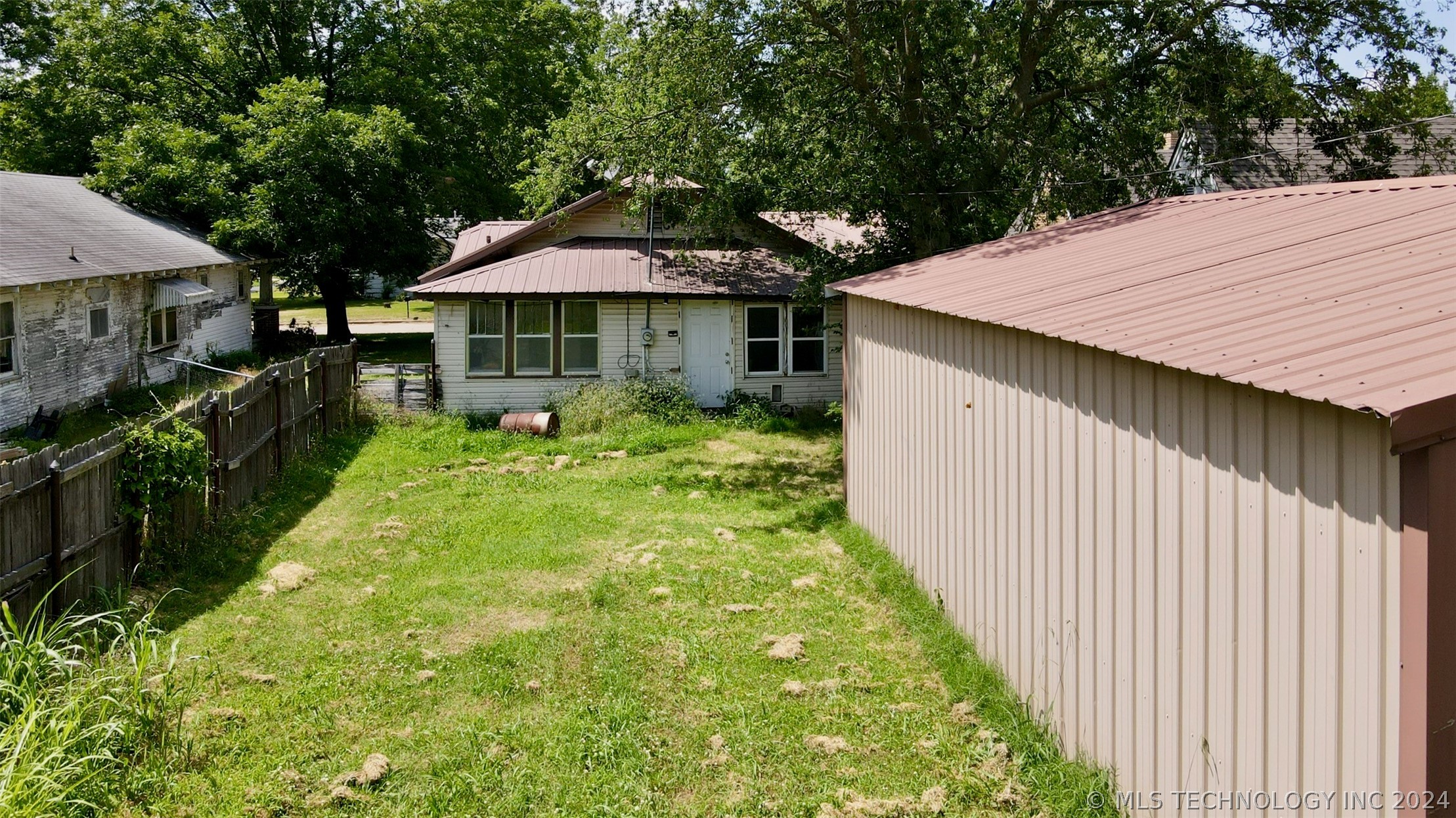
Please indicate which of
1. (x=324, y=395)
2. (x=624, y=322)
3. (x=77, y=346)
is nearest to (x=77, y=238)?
(x=77, y=346)

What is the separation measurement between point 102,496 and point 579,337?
1204 cm

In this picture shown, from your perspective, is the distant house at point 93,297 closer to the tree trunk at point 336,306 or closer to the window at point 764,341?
the tree trunk at point 336,306

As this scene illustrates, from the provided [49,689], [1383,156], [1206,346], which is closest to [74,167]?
[49,689]

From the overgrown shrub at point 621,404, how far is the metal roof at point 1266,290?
842cm

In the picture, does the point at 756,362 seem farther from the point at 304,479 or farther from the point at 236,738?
the point at 236,738

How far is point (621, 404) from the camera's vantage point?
59.3 feet

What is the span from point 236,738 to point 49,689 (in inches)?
38.4

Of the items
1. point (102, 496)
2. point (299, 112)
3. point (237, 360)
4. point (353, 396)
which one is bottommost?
point (102, 496)

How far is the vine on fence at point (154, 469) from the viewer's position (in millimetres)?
8555

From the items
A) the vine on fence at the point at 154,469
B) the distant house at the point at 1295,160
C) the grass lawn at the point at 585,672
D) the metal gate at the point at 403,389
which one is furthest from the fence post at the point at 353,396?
the distant house at the point at 1295,160

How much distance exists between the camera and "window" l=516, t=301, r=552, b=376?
64.3 ft

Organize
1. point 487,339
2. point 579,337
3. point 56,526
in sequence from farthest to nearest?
point 579,337, point 487,339, point 56,526

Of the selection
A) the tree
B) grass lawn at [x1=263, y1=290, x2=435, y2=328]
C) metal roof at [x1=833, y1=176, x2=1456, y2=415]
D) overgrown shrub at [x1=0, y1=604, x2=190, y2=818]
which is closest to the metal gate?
the tree

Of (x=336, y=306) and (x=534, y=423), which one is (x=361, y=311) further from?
(x=534, y=423)
